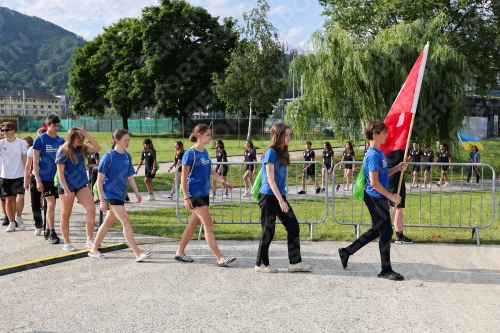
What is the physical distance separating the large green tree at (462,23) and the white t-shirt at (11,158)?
2181cm

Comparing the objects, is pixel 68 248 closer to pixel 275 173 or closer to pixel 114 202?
pixel 114 202

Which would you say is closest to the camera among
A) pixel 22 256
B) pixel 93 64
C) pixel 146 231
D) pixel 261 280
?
pixel 261 280

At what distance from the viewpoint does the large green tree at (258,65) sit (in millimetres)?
33469

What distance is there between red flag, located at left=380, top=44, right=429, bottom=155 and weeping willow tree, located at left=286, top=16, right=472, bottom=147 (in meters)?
15.6

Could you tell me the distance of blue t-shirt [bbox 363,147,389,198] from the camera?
607 centimetres

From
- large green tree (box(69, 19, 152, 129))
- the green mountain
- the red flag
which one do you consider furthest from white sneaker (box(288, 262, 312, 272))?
the green mountain

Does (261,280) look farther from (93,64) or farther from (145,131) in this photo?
(145,131)

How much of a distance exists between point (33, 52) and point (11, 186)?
171 m

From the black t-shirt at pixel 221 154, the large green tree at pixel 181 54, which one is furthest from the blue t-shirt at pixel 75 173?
the large green tree at pixel 181 54

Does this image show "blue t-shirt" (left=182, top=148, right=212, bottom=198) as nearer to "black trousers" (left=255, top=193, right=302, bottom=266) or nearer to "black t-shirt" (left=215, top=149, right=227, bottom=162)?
"black trousers" (left=255, top=193, right=302, bottom=266)

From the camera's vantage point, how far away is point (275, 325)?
4.58 m

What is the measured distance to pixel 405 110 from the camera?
276 inches

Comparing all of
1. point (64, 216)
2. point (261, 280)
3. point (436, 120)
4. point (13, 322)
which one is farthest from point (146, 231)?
point (436, 120)

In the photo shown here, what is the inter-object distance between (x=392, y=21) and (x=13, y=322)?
27683 millimetres
